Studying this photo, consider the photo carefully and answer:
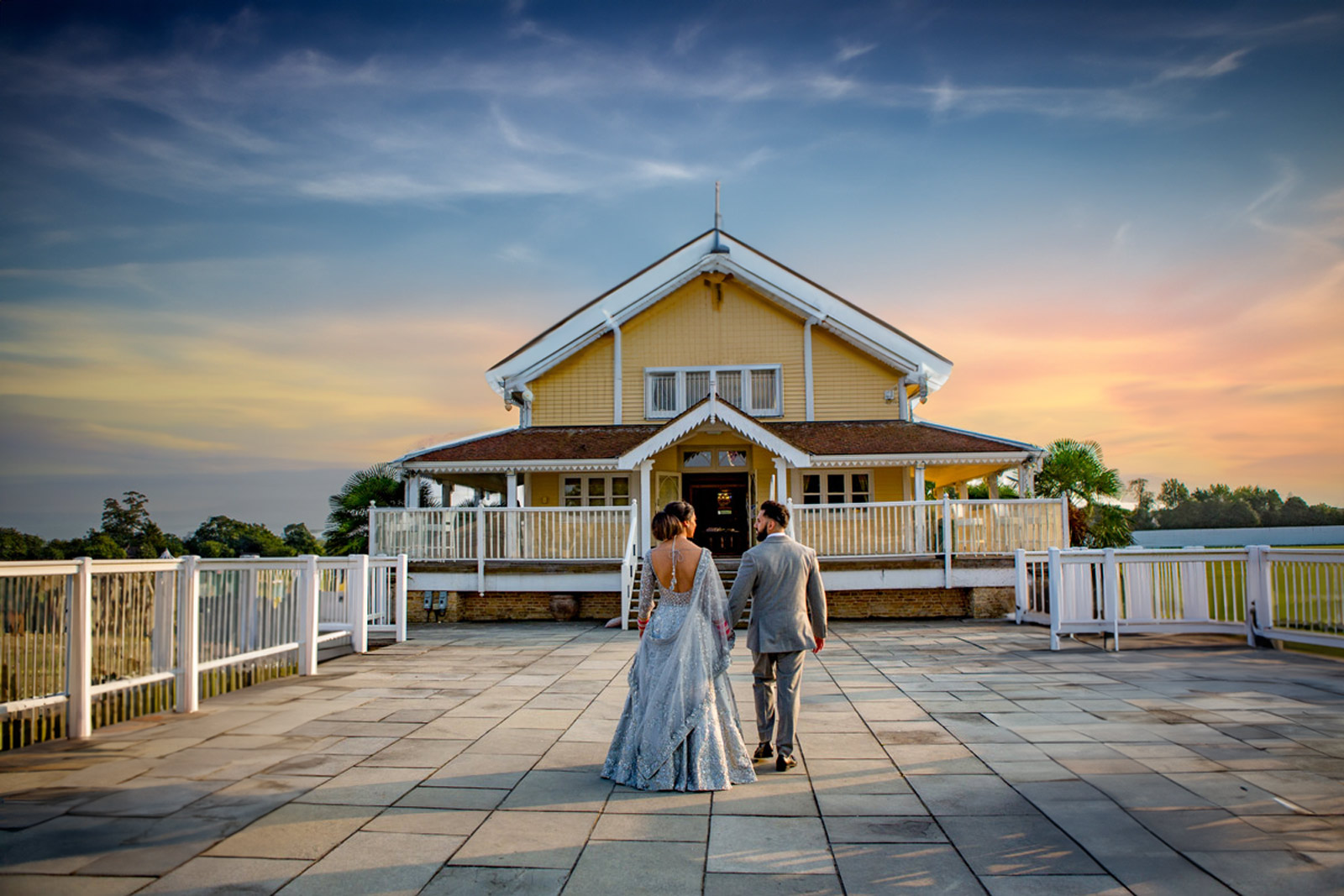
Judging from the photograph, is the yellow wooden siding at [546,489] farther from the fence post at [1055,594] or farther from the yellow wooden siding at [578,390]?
the fence post at [1055,594]

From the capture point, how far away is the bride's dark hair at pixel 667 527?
5.18m

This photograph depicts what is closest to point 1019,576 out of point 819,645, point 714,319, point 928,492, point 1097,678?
point 1097,678

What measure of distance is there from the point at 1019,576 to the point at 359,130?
1399 cm

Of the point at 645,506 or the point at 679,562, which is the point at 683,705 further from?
the point at 645,506

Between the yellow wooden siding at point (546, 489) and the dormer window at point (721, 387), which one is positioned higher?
the dormer window at point (721, 387)

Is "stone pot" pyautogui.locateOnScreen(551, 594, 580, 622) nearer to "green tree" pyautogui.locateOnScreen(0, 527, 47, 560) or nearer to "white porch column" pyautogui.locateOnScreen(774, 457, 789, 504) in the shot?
"white porch column" pyautogui.locateOnScreen(774, 457, 789, 504)

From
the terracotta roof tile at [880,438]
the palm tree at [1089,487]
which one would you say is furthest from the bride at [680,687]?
the palm tree at [1089,487]

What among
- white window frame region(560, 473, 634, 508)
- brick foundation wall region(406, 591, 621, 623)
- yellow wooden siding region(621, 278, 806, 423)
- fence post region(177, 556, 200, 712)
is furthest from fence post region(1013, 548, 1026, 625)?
fence post region(177, 556, 200, 712)

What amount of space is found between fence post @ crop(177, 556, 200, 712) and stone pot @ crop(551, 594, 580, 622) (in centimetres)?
904

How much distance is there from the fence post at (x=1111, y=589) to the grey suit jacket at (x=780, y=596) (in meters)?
7.12

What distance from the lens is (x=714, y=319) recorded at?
1964 centimetres

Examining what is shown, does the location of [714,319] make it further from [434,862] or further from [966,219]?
[434,862]

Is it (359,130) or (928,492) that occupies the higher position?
(359,130)

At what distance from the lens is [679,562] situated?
5.20m
